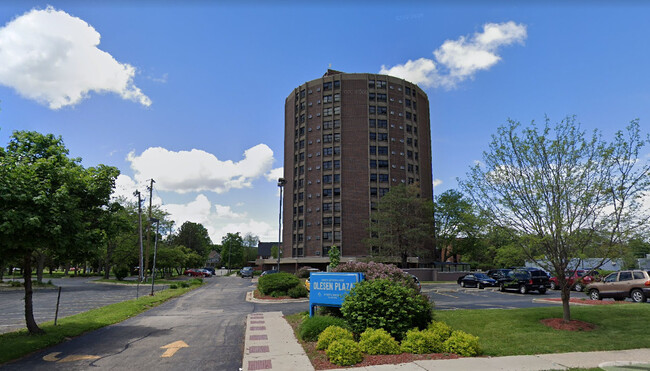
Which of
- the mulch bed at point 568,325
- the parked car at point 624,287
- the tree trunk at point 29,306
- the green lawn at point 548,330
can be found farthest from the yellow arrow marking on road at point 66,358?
the parked car at point 624,287

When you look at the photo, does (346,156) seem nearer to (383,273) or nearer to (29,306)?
(383,273)

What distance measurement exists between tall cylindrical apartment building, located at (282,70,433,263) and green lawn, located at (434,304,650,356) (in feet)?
168

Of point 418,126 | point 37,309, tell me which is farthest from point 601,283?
point 418,126

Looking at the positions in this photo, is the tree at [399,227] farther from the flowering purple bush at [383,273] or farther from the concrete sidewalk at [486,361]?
the concrete sidewalk at [486,361]

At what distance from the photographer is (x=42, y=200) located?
11641 mm

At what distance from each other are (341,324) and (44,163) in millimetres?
10912

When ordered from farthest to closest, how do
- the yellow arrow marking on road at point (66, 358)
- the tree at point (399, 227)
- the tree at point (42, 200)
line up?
the tree at point (399, 227) → the tree at point (42, 200) → the yellow arrow marking on road at point (66, 358)

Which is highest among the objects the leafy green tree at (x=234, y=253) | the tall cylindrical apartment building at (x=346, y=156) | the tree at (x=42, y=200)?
A: the tall cylindrical apartment building at (x=346, y=156)

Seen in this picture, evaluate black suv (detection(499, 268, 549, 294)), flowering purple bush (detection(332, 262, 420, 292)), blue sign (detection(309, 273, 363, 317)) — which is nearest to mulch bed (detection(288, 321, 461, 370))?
flowering purple bush (detection(332, 262, 420, 292))

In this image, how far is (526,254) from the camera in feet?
44.1

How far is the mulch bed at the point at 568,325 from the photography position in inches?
468

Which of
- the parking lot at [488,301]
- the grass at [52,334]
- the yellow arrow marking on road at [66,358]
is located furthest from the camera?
the parking lot at [488,301]

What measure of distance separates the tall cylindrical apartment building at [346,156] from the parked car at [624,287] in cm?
4369

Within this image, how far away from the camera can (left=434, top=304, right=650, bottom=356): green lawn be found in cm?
998
